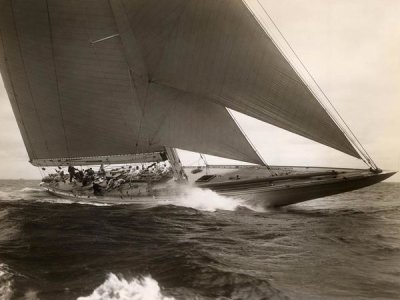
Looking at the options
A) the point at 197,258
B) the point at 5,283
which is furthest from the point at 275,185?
the point at 5,283

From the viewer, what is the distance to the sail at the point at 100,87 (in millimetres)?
15477

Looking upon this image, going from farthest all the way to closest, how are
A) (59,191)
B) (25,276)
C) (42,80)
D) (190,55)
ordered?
(59,191), (42,80), (190,55), (25,276)

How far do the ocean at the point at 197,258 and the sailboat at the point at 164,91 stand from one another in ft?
11.1

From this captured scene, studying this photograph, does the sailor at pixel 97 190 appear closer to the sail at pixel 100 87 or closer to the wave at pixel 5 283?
the sail at pixel 100 87

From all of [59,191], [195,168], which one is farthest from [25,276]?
[59,191]

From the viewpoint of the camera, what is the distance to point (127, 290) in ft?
18.0

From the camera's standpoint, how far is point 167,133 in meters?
17.0

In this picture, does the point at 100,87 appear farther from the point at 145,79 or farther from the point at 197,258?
the point at 197,258

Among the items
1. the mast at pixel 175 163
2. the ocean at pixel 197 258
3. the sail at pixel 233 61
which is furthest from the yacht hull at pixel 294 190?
the mast at pixel 175 163

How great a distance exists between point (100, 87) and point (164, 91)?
305 cm

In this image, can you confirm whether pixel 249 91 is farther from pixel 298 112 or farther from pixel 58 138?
pixel 58 138

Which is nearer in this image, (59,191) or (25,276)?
(25,276)

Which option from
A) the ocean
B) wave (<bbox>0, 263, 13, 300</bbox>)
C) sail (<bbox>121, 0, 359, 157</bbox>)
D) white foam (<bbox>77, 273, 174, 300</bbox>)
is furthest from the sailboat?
wave (<bbox>0, 263, 13, 300</bbox>)

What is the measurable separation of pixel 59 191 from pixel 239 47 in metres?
15.5
